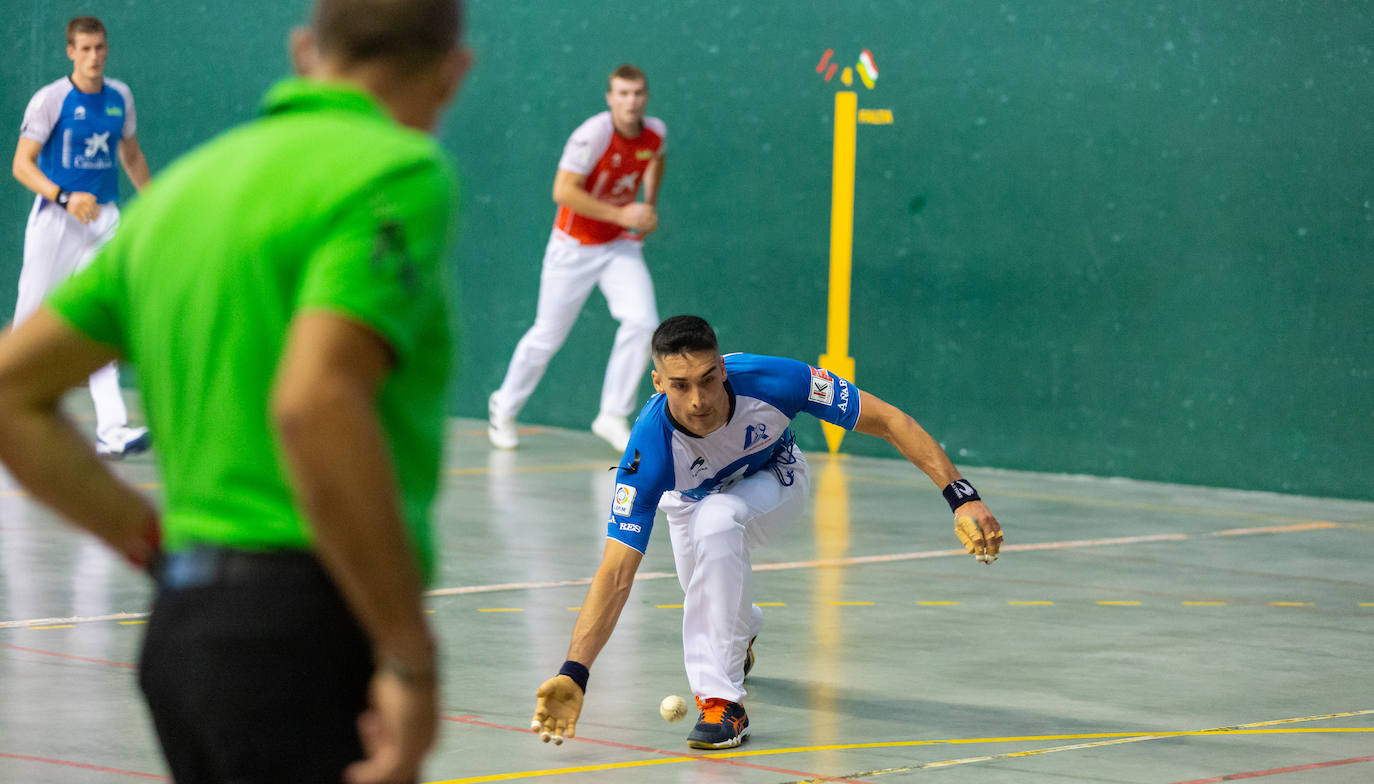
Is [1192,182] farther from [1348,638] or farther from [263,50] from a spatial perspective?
[263,50]

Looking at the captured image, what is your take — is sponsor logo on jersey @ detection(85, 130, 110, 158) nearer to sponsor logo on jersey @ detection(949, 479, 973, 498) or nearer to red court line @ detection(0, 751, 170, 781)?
red court line @ detection(0, 751, 170, 781)

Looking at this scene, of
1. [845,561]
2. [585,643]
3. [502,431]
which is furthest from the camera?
[502,431]

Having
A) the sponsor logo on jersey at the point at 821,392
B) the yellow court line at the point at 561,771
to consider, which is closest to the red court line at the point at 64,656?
the yellow court line at the point at 561,771

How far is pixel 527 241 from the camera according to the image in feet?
41.2

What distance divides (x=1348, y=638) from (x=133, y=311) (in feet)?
17.1

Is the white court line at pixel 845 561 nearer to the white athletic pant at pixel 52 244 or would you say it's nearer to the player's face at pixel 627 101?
the player's face at pixel 627 101

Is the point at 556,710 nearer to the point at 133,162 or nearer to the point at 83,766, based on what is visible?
the point at 83,766

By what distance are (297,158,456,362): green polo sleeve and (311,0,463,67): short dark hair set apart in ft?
0.44

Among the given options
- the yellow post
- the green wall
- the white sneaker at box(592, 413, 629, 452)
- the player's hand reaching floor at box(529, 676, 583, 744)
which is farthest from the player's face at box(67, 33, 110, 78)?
the player's hand reaching floor at box(529, 676, 583, 744)

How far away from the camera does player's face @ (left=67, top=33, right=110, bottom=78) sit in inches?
400

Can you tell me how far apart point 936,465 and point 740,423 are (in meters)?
0.53

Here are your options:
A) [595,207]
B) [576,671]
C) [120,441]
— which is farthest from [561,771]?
[595,207]

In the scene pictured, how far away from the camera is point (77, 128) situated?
10.3 m

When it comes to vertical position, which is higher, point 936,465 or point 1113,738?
point 936,465
